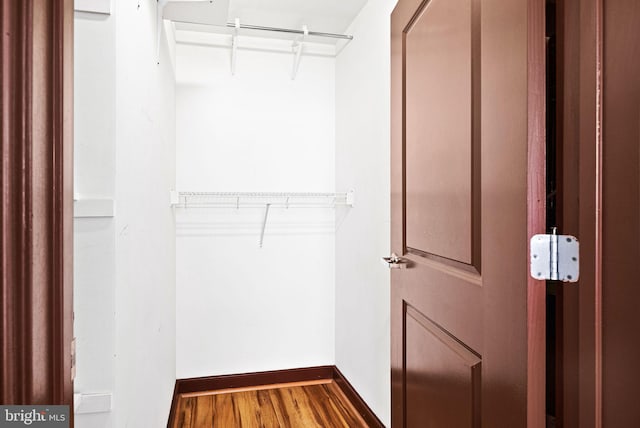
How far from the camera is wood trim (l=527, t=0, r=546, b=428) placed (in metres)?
0.76

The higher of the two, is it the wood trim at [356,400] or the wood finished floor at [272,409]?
the wood trim at [356,400]

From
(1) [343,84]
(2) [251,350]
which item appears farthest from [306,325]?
(1) [343,84]

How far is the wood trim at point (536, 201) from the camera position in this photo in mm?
761

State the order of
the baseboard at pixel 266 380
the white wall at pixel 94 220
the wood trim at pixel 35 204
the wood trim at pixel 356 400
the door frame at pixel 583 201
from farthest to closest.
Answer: the baseboard at pixel 266 380 → the wood trim at pixel 356 400 → the white wall at pixel 94 220 → the door frame at pixel 583 201 → the wood trim at pixel 35 204

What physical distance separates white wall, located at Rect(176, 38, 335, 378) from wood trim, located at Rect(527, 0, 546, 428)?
6.69ft

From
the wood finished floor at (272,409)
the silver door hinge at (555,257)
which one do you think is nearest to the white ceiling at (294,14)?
the silver door hinge at (555,257)

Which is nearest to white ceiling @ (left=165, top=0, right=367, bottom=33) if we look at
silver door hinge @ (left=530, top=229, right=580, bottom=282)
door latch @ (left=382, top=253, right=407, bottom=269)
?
door latch @ (left=382, top=253, right=407, bottom=269)

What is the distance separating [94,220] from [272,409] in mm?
1795

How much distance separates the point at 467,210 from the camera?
988mm

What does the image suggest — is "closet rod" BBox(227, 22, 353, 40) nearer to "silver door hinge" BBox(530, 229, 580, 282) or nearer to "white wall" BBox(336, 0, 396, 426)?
"white wall" BBox(336, 0, 396, 426)

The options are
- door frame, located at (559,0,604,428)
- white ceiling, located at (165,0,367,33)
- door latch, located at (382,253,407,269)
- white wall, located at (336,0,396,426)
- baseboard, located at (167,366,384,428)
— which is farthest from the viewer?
baseboard, located at (167,366,384,428)

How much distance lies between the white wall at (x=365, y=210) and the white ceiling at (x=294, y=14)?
0.31 feet

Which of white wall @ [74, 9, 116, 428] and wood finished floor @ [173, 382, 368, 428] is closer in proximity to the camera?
white wall @ [74, 9, 116, 428]

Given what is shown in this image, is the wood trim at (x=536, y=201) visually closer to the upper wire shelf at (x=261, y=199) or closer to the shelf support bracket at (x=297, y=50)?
the upper wire shelf at (x=261, y=199)
